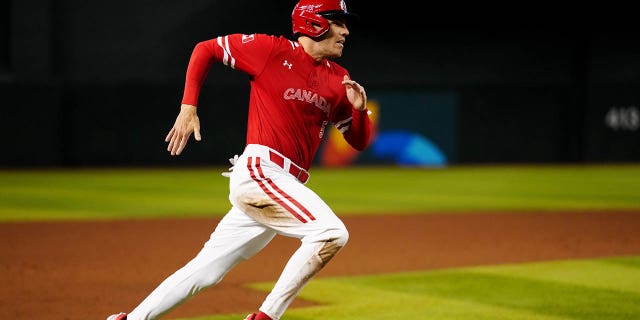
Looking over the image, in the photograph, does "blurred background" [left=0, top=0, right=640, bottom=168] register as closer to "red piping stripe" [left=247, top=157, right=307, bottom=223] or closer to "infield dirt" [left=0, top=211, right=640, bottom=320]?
"infield dirt" [left=0, top=211, right=640, bottom=320]

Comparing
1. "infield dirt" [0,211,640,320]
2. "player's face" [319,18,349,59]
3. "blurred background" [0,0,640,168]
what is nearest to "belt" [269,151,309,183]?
"player's face" [319,18,349,59]

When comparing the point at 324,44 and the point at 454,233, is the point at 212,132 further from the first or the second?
the point at 324,44

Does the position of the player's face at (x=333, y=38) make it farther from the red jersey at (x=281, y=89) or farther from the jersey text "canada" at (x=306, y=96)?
the jersey text "canada" at (x=306, y=96)

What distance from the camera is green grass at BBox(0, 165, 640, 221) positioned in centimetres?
1521

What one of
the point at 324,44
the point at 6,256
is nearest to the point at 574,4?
the point at 6,256

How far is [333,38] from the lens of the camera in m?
5.25

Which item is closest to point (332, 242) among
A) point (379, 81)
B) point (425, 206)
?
point (425, 206)

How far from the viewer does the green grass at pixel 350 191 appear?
15211mm

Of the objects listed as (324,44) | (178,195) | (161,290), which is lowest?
(178,195)

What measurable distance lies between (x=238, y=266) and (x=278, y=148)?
4574 mm

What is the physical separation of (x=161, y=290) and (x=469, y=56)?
81.1 ft

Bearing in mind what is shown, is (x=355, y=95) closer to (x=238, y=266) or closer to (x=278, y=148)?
(x=278, y=148)

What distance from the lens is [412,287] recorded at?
8.05 m

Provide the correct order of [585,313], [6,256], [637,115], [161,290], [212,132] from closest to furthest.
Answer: [161,290] → [585,313] → [6,256] → [212,132] → [637,115]
